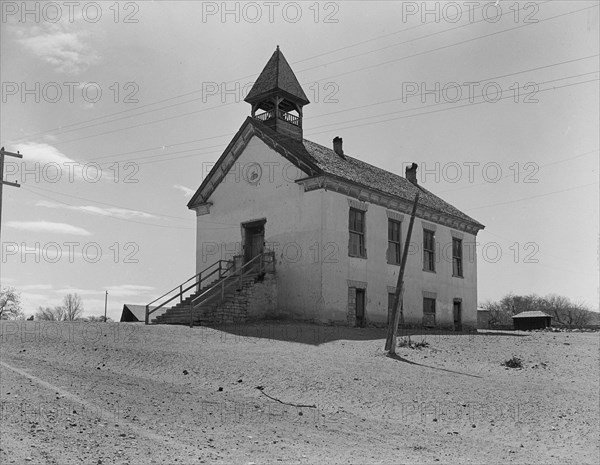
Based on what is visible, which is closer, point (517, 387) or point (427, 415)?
point (427, 415)

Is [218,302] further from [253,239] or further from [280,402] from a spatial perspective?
[280,402]

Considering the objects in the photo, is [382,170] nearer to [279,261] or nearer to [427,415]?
[279,261]

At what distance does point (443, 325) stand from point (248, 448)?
25.4m

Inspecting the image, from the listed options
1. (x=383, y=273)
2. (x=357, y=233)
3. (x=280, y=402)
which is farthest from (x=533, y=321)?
(x=280, y=402)

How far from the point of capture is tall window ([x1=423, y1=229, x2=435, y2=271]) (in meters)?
31.8

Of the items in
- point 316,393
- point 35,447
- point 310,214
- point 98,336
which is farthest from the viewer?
point 310,214

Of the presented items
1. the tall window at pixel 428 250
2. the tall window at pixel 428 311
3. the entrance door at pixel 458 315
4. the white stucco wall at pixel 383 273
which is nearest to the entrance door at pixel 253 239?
the white stucco wall at pixel 383 273

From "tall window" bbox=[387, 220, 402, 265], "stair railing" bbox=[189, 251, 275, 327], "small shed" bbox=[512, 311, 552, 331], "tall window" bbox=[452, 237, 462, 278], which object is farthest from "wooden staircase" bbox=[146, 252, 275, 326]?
"small shed" bbox=[512, 311, 552, 331]

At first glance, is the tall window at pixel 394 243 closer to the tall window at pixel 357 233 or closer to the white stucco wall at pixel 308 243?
the white stucco wall at pixel 308 243

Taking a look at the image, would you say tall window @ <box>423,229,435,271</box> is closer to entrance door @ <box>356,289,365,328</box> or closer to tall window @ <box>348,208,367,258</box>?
tall window @ <box>348,208,367,258</box>

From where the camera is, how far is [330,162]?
1113 inches

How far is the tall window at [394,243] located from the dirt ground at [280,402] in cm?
1080

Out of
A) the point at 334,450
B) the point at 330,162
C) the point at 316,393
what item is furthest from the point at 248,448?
the point at 330,162

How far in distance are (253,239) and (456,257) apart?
1241 cm
